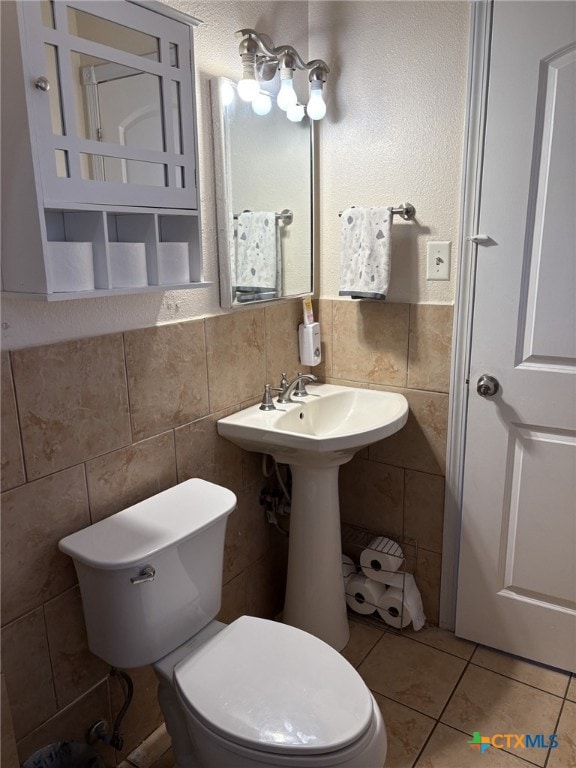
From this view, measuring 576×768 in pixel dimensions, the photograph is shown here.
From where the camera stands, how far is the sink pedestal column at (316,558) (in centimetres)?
183

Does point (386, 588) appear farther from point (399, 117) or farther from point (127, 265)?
point (399, 117)

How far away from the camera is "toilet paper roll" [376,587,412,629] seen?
6.64 ft

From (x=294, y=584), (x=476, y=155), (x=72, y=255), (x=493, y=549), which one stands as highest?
(x=476, y=155)

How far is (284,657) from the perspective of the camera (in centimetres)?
128

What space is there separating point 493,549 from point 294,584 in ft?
2.21

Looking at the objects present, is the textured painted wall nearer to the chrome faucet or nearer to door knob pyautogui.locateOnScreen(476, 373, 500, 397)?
door knob pyautogui.locateOnScreen(476, 373, 500, 397)

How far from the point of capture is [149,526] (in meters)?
1.34

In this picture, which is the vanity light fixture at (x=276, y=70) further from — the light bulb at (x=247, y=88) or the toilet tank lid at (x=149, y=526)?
the toilet tank lid at (x=149, y=526)

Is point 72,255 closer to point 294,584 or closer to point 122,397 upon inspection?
point 122,397

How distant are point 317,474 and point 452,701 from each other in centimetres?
81

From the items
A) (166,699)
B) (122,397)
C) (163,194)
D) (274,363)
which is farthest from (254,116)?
(166,699)

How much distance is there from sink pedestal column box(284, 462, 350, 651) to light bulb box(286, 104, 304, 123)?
1.13m

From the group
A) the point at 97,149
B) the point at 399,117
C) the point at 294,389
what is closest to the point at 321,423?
the point at 294,389

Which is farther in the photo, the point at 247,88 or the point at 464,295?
the point at 464,295
